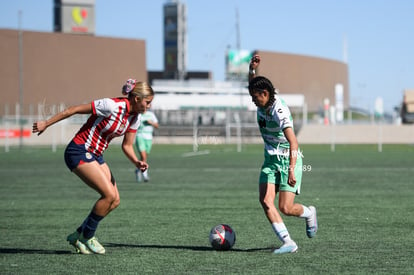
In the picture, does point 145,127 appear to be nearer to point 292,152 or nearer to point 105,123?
point 105,123

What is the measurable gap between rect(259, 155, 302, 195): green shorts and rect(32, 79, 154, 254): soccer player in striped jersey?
59.3 inches

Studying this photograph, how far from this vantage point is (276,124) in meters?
8.77

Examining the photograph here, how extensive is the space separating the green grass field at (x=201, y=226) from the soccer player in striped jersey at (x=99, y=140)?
0.31m

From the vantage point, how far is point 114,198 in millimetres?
8836

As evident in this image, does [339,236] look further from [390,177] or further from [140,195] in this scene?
[390,177]

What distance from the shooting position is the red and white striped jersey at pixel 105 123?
857 centimetres

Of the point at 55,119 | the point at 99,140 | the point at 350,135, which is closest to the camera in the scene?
the point at 55,119

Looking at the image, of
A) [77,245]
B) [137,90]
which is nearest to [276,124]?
[137,90]

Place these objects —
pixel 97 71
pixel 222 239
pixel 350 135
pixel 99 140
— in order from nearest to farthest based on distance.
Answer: pixel 99 140, pixel 222 239, pixel 350 135, pixel 97 71

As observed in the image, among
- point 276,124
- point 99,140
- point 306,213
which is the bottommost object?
point 306,213

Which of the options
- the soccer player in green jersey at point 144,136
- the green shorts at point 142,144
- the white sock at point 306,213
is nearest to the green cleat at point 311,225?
the white sock at point 306,213

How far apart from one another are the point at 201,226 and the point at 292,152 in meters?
3.00

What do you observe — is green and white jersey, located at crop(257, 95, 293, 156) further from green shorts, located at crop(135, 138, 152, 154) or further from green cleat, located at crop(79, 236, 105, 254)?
green shorts, located at crop(135, 138, 152, 154)

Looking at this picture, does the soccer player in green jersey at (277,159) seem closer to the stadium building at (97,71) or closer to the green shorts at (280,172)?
the green shorts at (280,172)
